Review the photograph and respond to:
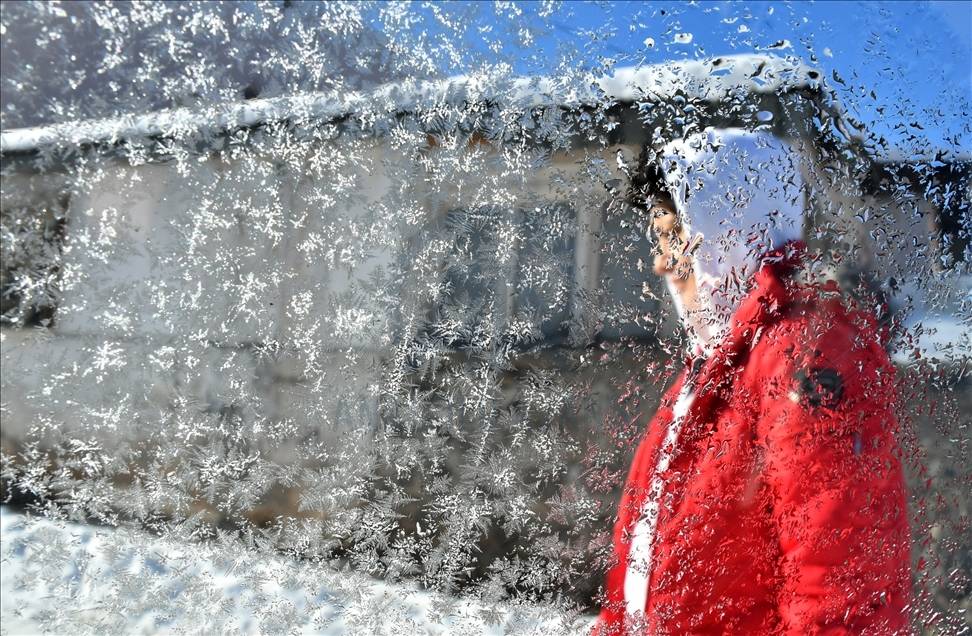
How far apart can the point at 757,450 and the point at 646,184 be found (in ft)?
0.86

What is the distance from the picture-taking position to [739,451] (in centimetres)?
55

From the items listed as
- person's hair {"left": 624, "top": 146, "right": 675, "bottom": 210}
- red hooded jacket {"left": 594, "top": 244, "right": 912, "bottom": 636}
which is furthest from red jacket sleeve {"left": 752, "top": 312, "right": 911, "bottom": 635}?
person's hair {"left": 624, "top": 146, "right": 675, "bottom": 210}

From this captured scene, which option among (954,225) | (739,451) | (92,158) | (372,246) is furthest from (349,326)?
(954,225)

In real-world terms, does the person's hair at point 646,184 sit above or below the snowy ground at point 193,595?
above

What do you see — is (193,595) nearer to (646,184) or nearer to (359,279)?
(359,279)

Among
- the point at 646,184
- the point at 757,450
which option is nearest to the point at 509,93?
the point at 646,184

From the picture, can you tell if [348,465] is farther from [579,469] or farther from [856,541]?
[856,541]

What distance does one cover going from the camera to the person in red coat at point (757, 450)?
53 centimetres

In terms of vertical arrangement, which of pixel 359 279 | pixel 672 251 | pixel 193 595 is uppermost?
pixel 672 251

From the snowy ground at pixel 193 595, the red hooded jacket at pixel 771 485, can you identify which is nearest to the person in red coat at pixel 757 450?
the red hooded jacket at pixel 771 485

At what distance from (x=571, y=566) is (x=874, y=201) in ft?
1.42

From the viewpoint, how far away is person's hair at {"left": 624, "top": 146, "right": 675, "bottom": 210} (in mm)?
506

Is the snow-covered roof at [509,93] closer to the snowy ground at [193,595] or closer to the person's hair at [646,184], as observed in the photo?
the person's hair at [646,184]

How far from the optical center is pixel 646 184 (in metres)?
0.51
